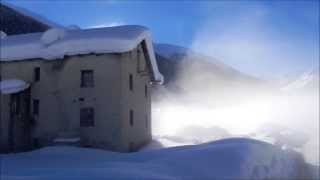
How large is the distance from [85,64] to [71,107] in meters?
2.63

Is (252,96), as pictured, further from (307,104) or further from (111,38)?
(111,38)

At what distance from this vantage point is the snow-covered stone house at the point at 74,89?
30344mm

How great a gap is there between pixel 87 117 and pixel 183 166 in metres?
14.7

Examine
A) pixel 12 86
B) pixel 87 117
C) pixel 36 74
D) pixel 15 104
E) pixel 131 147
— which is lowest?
pixel 131 147

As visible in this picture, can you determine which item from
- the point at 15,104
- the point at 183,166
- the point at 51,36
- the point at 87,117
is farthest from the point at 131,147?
the point at 183,166

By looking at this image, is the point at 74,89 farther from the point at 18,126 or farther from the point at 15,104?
the point at 18,126

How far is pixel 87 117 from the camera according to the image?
100ft

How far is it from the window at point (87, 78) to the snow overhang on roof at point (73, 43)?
46.7 inches

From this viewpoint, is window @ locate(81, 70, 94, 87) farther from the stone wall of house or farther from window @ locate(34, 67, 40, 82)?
window @ locate(34, 67, 40, 82)

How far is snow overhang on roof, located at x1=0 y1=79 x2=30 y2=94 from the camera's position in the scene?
3091 cm

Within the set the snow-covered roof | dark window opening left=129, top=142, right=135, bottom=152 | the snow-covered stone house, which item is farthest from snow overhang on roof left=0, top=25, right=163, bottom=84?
the snow-covered roof

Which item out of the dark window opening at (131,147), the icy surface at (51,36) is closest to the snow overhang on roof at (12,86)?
the icy surface at (51,36)

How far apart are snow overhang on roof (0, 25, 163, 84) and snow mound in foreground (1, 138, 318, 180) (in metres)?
7.59

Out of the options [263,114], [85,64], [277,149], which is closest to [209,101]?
[263,114]
